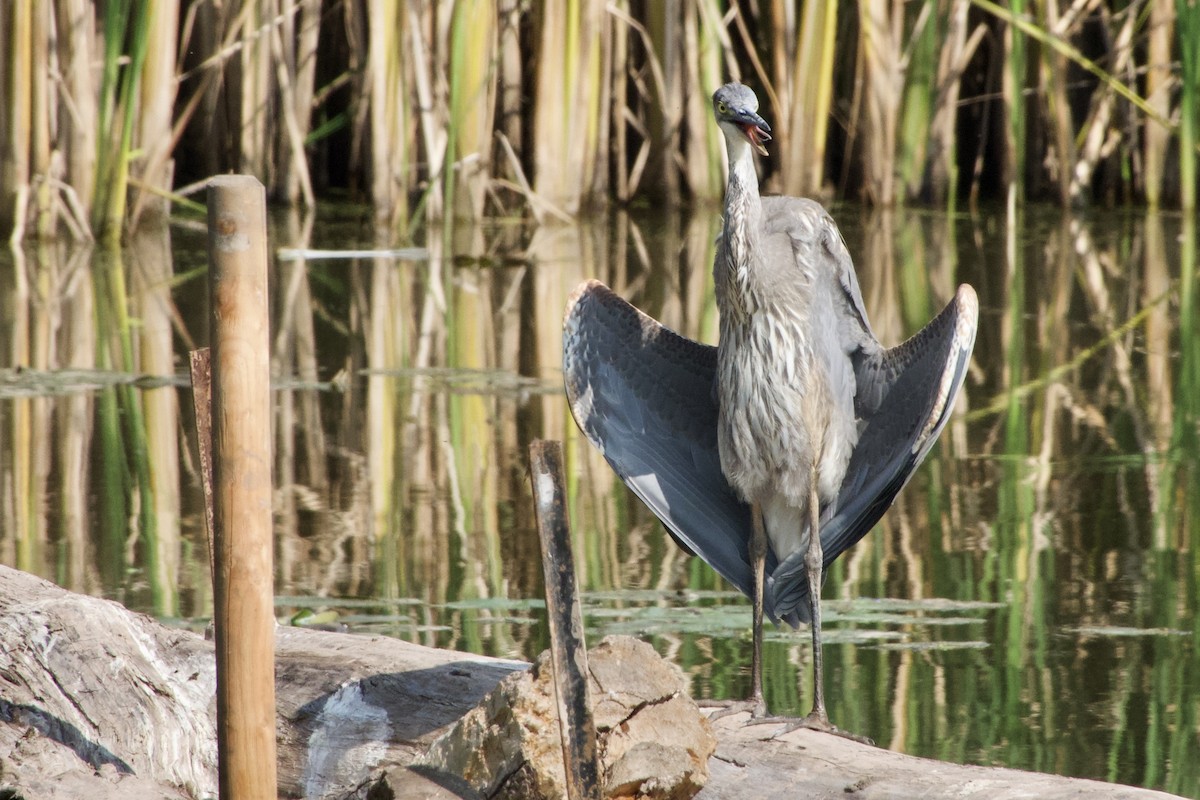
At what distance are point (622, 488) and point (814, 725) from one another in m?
2.62

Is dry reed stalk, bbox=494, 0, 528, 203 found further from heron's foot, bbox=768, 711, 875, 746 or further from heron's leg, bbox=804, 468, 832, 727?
heron's foot, bbox=768, 711, 875, 746

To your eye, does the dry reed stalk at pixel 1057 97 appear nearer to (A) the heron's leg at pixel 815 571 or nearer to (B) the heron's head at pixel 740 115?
(B) the heron's head at pixel 740 115

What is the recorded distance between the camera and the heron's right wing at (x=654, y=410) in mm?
4332

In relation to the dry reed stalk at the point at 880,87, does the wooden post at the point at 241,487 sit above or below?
below

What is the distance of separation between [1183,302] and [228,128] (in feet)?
20.1

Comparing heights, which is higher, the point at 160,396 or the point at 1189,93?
the point at 1189,93

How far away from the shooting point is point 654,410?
4414 millimetres

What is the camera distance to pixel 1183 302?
915cm

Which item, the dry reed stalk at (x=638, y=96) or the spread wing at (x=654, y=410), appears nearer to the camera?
the spread wing at (x=654, y=410)

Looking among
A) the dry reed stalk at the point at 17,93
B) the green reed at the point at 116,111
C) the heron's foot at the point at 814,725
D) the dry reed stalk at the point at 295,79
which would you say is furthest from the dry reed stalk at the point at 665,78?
the heron's foot at the point at 814,725

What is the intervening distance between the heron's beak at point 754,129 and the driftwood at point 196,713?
53.5 inches

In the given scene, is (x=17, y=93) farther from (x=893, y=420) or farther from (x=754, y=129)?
(x=893, y=420)

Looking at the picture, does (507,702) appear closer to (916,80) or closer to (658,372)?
(658,372)

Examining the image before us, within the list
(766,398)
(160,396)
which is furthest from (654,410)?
(160,396)
